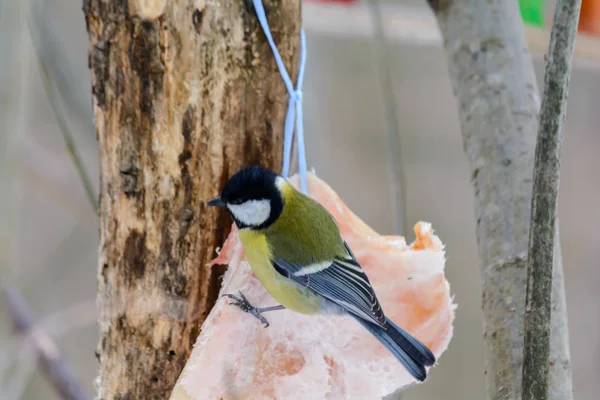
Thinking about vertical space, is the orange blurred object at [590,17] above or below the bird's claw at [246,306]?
above

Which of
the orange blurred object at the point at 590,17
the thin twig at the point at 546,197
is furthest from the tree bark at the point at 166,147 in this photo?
the orange blurred object at the point at 590,17

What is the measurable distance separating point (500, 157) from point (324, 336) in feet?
1.30

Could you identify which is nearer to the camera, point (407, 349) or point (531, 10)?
point (407, 349)

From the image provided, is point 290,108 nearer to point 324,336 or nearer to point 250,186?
point 250,186

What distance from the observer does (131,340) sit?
41.9 inches

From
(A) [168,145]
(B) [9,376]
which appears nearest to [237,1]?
(A) [168,145]

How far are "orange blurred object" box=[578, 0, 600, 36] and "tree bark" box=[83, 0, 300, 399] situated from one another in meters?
0.98

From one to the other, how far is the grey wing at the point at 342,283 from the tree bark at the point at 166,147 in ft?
0.47

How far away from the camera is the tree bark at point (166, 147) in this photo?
1004mm

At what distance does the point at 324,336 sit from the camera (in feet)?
3.56

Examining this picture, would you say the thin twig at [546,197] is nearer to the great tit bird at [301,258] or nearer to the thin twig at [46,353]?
the great tit bird at [301,258]

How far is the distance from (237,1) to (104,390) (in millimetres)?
646

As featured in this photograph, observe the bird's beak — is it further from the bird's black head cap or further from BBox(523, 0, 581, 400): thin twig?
BBox(523, 0, 581, 400): thin twig

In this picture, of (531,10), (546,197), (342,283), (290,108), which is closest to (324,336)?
(342,283)
